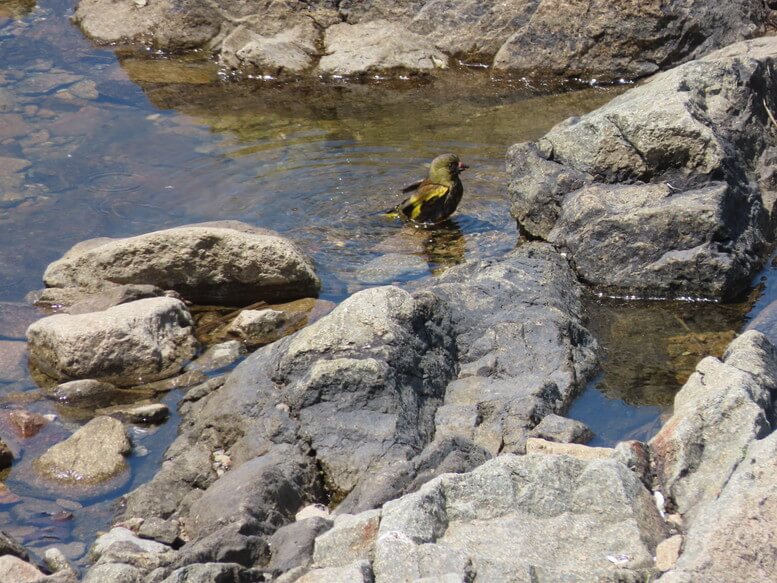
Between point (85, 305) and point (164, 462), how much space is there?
1852 mm

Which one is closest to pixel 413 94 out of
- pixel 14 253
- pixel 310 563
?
pixel 14 253

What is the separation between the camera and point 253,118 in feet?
36.0

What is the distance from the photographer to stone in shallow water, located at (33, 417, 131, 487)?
17.9 feet

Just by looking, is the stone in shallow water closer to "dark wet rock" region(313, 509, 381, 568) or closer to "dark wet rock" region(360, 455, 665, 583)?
"dark wet rock" region(313, 509, 381, 568)

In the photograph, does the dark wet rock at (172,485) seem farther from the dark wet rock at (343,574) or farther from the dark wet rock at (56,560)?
the dark wet rock at (343,574)

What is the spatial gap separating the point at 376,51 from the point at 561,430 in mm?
7940

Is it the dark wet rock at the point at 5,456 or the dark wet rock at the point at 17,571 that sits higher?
A: the dark wet rock at the point at 17,571

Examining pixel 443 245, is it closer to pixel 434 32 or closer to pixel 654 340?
pixel 654 340

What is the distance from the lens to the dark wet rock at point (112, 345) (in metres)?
6.29

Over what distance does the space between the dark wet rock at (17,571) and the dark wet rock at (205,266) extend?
10.2 feet

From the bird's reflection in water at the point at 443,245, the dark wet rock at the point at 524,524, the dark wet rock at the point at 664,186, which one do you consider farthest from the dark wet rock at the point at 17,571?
the dark wet rock at the point at 664,186

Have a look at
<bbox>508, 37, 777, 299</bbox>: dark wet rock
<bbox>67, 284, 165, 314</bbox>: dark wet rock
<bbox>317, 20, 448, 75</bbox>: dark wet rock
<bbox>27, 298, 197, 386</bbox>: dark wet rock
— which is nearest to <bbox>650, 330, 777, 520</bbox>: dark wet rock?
<bbox>508, 37, 777, 299</bbox>: dark wet rock

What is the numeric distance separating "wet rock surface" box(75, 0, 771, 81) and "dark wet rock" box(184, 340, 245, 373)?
19.6ft

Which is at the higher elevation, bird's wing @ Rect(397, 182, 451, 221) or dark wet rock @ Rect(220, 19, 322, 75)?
dark wet rock @ Rect(220, 19, 322, 75)
